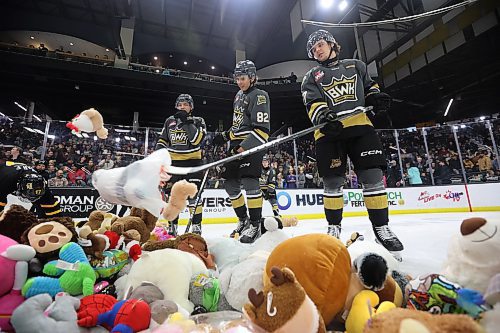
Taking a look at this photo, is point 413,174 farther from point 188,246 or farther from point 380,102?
point 188,246

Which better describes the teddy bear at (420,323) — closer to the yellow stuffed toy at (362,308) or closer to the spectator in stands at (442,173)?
the yellow stuffed toy at (362,308)

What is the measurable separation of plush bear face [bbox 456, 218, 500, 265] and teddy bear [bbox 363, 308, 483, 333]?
205mm

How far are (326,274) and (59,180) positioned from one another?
18.2 feet

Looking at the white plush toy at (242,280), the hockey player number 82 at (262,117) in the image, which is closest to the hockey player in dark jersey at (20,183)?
the white plush toy at (242,280)

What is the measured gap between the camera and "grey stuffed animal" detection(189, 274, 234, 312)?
911 millimetres

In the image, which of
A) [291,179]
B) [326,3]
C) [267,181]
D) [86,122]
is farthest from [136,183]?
[326,3]

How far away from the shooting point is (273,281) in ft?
1.99

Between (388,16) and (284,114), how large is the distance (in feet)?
18.3

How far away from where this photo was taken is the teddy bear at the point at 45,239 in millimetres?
869

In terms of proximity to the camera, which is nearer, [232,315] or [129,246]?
[232,315]

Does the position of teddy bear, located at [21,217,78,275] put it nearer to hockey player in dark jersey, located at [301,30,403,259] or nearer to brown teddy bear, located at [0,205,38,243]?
brown teddy bear, located at [0,205,38,243]

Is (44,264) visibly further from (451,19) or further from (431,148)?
(451,19)

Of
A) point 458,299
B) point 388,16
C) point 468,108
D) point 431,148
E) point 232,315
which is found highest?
point 388,16

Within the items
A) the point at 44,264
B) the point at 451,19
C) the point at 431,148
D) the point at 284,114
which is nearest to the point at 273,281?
the point at 44,264
